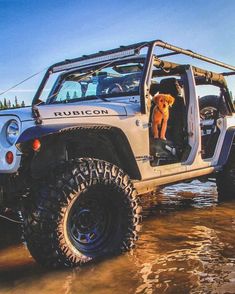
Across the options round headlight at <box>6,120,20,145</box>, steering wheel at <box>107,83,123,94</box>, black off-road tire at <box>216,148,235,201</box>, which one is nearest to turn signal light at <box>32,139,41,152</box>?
round headlight at <box>6,120,20,145</box>

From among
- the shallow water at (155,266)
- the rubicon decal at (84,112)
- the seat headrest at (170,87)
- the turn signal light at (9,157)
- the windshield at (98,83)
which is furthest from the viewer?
the seat headrest at (170,87)

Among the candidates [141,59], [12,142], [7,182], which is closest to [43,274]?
[7,182]

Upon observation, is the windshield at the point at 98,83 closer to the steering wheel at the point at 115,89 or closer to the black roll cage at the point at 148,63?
the steering wheel at the point at 115,89

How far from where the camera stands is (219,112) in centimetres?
609

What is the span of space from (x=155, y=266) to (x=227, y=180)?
305 cm

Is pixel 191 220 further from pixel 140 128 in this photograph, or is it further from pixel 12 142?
pixel 12 142

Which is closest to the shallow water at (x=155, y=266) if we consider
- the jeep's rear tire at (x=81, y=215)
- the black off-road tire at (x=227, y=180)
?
the jeep's rear tire at (x=81, y=215)

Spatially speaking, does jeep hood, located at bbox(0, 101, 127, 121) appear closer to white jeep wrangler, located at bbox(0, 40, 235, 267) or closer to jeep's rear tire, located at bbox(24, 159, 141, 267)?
white jeep wrangler, located at bbox(0, 40, 235, 267)

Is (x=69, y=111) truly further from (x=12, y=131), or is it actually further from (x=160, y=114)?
(x=160, y=114)

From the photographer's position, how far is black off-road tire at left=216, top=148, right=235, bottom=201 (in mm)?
5957

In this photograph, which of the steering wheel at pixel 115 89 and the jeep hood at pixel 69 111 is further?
the steering wheel at pixel 115 89

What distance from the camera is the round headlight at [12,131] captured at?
332cm

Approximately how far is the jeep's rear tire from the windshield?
1.34 metres

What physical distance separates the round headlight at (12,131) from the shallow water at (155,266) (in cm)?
106
